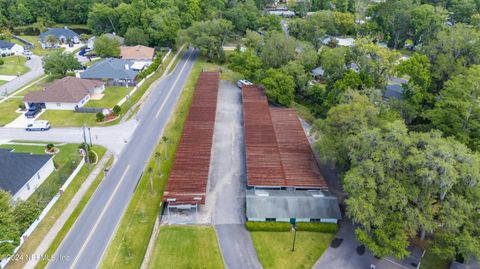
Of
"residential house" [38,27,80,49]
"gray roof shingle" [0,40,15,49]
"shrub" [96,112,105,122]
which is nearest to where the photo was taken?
"shrub" [96,112,105,122]

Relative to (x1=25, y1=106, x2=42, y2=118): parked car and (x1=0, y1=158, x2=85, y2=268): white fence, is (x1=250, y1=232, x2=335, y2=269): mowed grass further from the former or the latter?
(x1=25, y1=106, x2=42, y2=118): parked car

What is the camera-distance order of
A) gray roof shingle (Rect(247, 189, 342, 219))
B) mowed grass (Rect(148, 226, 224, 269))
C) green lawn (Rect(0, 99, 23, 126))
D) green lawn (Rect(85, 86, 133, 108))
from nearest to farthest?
mowed grass (Rect(148, 226, 224, 269))
gray roof shingle (Rect(247, 189, 342, 219))
green lawn (Rect(0, 99, 23, 126))
green lawn (Rect(85, 86, 133, 108))

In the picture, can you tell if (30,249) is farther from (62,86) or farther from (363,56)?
(363,56)

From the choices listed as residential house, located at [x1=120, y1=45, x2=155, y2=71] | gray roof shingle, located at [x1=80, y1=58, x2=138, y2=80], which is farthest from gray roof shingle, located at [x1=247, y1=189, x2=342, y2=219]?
residential house, located at [x1=120, y1=45, x2=155, y2=71]

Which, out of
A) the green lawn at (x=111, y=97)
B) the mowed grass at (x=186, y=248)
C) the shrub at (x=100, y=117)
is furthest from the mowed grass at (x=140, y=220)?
the green lawn at (x=111, y=97)

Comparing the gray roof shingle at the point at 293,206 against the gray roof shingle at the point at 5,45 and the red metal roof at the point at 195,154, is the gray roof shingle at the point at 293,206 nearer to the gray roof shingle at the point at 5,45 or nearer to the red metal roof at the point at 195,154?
the red metal roof at the point at 195,154

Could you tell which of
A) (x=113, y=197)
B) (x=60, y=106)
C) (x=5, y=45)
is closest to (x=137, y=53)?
(x=60, y=106)

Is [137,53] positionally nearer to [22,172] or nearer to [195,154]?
[195,154]

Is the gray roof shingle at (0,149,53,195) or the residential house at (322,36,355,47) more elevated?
the residential house at (322,36,355,47)
